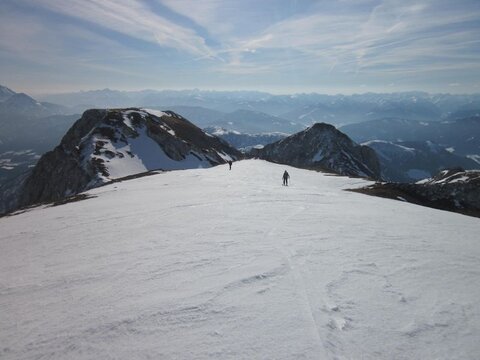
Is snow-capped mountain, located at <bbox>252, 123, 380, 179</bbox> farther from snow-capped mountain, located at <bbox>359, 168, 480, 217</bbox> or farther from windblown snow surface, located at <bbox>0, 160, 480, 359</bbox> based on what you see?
windblown snow surface, located at <bbox>0, 160, 480, 359</bbox>

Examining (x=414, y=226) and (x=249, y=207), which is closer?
(x=414, y=226)

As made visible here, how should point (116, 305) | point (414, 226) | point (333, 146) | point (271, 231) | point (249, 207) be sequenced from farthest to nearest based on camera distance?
point (333, 146) → point (249, 207) → point (414, 226) → point (271, 231) → point (116, 305)

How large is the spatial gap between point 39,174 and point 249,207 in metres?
99.4

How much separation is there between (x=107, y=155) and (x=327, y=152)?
125m

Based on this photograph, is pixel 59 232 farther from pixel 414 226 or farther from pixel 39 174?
pixel 39 174

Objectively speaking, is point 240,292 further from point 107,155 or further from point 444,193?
point 107,155

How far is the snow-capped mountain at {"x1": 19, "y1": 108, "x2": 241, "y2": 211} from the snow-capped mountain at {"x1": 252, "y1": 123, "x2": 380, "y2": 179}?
3006 inches

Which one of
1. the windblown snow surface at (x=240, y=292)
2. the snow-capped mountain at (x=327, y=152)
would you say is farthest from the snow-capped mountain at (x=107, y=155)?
the snow-capped mountain at (x=327, y=152)

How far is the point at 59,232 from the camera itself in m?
16.2

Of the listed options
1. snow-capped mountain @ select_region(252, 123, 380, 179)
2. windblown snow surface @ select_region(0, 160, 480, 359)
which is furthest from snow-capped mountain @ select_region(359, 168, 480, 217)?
snow-capped mountain @ select_region(252, 123, 380, 179)

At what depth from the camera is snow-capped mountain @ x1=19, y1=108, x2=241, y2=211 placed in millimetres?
77062

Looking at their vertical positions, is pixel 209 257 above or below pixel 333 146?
below

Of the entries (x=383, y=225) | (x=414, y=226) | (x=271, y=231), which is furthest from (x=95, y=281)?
(x=414, y=226)

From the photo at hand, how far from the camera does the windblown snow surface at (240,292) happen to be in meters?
6.45
